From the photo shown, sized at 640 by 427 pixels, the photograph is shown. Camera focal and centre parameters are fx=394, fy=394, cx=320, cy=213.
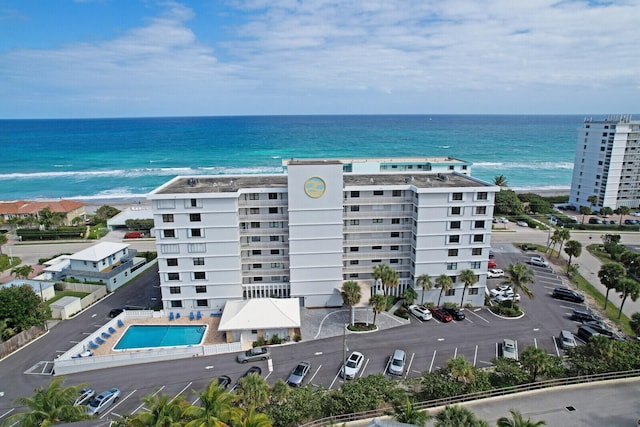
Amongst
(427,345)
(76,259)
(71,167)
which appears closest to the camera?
(427,345)

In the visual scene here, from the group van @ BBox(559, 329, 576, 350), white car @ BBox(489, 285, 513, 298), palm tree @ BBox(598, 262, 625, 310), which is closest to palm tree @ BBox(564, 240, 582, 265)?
palm tree @ BBox(598, 262, 625, 310)

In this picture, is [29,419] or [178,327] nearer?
[29,419]

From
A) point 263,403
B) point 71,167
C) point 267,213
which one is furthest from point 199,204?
point 71,167

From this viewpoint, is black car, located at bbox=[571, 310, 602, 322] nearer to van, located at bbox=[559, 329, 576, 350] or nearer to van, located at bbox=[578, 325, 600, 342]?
van, located at bbox=[578, 325, 600, 342]

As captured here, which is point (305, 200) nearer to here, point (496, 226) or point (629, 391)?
point (629, 391)

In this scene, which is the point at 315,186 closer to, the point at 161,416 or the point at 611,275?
the point at 161,416

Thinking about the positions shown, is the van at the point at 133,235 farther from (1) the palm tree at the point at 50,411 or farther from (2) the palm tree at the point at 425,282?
(2) the palm tree at the point at 425,282

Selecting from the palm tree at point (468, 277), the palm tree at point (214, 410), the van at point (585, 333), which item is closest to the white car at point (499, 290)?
A: the palm tree at point (468, 277)

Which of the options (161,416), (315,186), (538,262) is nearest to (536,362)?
(161,416)
